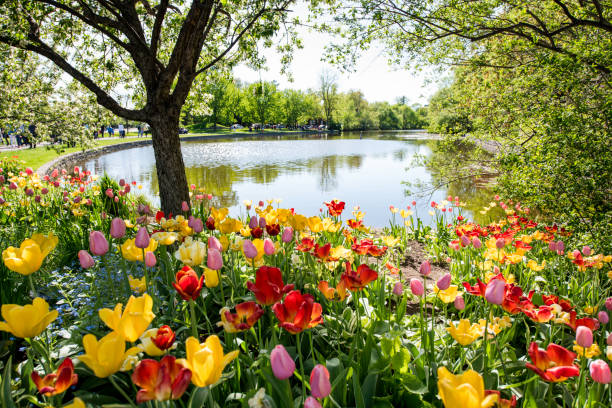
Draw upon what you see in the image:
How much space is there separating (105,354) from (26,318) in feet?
1.04

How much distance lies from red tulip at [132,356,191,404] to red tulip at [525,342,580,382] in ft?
2.64

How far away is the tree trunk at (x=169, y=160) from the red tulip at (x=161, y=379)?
3838 millimetres

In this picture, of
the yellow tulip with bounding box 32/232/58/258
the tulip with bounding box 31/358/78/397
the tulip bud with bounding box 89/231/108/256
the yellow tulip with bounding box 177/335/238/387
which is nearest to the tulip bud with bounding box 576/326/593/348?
the yellow tulip with bounding box 177/335/238/387

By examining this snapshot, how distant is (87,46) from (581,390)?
7.60 m

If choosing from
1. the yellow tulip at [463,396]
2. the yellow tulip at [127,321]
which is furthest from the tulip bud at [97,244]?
the yellow tulip at [463,396]

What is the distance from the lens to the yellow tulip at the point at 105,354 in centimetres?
82

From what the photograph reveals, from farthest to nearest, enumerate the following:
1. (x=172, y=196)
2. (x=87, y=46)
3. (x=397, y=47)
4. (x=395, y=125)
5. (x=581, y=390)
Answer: (x=395, y=125), (x=87, y=46), (x=397, y=47), (x=172, y=196), (x=581, y=390)

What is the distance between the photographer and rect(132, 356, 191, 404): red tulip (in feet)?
2.27

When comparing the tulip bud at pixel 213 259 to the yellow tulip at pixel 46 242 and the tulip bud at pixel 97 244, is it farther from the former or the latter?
the yellow tulip at pixel 46 242

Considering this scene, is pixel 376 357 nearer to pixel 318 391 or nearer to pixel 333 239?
pixel 318 391

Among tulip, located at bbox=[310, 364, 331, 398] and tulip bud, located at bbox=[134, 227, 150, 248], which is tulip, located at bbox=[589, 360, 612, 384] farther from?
tulip bud, located at bbox=[134, 227, 150, 248]

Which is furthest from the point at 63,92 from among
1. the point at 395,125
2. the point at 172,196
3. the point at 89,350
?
the point at 395,125

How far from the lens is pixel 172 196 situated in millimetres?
4375

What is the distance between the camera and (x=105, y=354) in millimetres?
821
